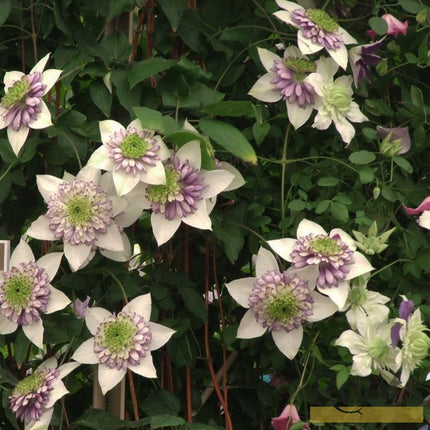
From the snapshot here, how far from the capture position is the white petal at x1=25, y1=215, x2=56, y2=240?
1131 millimetres

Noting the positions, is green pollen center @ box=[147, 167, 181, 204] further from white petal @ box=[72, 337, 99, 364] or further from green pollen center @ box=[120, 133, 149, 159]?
white petal @ box=[72, 337, 99, 364]

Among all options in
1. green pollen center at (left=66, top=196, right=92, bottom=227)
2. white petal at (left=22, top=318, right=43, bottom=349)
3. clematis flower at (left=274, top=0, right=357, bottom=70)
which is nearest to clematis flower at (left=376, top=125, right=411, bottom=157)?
clematis flower at (left=274, top=0, right=357, bottom=70)

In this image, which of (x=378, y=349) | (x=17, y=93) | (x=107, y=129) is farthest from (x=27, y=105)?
(x=378, y=349)

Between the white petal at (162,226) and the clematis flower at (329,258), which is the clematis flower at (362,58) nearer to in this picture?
the clematis flower at (329,258)

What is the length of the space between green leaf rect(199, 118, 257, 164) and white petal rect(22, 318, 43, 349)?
34cm

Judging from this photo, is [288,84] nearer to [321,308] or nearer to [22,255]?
[321,308]

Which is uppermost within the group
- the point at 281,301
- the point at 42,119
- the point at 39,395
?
the point at 42,119

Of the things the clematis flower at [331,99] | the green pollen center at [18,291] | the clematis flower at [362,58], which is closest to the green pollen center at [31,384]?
the green pollen center at [18,291]

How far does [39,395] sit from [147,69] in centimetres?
47

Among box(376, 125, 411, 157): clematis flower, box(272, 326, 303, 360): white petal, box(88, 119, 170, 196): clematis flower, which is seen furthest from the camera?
box(376, 125, 411, 157): clematis flower

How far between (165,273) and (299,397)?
27 centimetres

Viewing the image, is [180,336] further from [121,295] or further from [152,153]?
[152,153]

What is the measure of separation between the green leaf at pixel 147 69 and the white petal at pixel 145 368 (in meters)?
0.36

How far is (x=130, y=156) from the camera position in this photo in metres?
1.08
